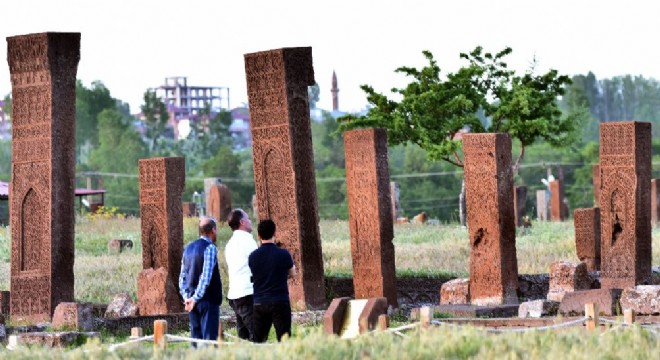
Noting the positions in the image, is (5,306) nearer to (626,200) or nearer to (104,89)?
(626,200)

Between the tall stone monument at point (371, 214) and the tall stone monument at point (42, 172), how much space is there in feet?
10.1

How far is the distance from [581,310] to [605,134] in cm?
432

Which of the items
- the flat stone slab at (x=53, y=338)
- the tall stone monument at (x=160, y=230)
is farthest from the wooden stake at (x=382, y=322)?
the tall stone monument at (x=160, y=230)

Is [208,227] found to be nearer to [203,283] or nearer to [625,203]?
[203,283]

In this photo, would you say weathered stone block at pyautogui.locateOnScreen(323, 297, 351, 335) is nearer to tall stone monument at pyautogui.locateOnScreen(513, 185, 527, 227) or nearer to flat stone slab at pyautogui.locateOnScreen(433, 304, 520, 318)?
flat stone slab at pyautogui.locateOnScreen(433, 304, 520, 318)

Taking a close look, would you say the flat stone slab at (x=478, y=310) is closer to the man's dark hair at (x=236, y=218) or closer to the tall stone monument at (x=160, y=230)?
the tall stone monument at (x=160, y=230)

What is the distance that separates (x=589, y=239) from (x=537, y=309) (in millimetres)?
6566

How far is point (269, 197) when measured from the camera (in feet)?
61.6

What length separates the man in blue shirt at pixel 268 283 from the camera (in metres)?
13.1

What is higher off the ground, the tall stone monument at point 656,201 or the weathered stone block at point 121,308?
the tall stone monument at point 656,201

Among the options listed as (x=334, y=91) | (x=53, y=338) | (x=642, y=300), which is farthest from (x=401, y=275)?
(x=334, y=91)

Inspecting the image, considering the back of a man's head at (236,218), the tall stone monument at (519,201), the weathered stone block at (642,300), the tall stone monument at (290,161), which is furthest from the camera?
the tall stone monument at (519,201)

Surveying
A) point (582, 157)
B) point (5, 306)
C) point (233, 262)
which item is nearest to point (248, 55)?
point (5, 306)

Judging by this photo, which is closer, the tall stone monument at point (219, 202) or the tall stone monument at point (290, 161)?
the tall stone monument at point (290, 161)
